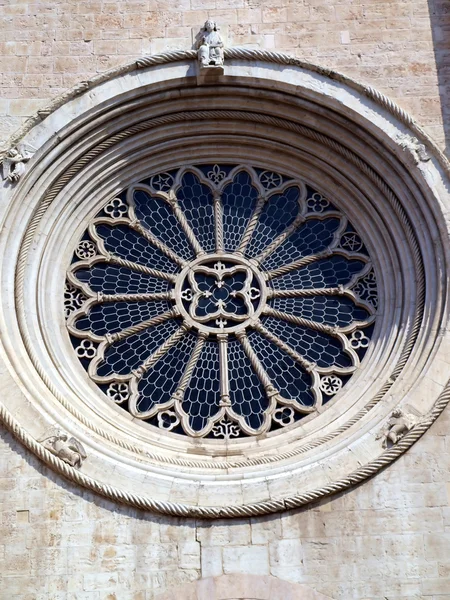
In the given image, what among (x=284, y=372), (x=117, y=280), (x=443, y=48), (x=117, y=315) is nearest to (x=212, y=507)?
(x=284, y=372)

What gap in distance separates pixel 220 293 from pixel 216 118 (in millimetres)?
2521

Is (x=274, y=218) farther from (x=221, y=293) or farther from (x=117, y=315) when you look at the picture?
(x=117, y=315)

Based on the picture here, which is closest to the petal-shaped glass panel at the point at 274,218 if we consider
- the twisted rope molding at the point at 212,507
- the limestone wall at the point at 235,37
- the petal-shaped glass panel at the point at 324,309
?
the petal-shaped glass panel at the point at 324,309

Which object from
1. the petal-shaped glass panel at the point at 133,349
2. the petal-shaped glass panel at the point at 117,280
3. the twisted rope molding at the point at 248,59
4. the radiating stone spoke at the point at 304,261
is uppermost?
the twisted rope molding at the point at 248,59

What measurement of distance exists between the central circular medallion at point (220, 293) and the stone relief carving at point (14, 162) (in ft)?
8.26

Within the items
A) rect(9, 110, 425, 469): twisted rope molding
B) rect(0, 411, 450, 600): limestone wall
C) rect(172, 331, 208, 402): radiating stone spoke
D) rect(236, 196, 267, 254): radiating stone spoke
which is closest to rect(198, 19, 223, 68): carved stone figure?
rect(9, 110, 425, 469): twisted rope molding

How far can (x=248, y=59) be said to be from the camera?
17.5 m

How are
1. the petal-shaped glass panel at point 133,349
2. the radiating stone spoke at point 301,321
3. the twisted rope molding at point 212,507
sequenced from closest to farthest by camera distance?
the twisted rope molding at point 212,507
the petal-shaped glass panel at point 133,349
the radiating stone spoke at point 301,321

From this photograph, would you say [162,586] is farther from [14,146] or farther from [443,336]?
[14,146]

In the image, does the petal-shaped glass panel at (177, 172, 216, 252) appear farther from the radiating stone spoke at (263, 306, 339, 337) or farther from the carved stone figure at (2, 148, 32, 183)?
the carved stone figure at (2, 148, 32, 183)

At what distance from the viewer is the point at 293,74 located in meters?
17.4

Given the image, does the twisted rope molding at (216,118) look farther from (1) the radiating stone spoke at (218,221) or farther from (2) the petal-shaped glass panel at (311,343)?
(1) the radiating stone spoke at (218,221)

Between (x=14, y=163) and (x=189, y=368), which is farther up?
(x=14, y=163)

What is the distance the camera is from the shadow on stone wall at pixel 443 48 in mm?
17094
